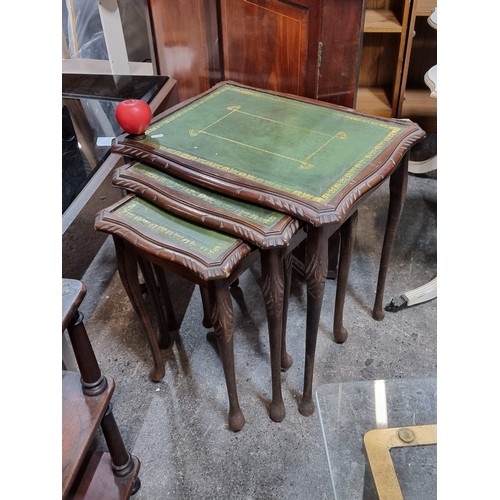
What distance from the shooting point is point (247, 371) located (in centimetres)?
138

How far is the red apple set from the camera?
1.12 meters

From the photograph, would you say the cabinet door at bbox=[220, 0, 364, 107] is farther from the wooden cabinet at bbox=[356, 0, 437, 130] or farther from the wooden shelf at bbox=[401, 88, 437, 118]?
the wooden shelf at bbox=[401, 88, 437, 118]

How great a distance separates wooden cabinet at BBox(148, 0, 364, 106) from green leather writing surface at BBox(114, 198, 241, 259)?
0.57m

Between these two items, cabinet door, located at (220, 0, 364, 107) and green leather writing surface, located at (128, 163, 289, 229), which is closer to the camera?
green leather writing surface, located at (128, 163, 289, 229)

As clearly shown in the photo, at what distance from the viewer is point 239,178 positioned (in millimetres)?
1016

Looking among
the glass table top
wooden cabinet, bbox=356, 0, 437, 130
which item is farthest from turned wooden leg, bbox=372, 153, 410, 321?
wooden cabinet, bbox=356, 0, 437, 130

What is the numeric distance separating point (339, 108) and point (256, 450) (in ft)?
2.81

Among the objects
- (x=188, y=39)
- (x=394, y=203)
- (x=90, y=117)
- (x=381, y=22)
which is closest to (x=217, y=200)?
(x=394, y=203)

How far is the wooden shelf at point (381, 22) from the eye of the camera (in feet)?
6.50

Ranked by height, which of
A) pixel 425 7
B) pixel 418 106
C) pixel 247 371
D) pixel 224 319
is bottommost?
pixel 247 371

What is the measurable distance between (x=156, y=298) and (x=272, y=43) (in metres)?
0.75

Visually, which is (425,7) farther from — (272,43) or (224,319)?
(224,319)

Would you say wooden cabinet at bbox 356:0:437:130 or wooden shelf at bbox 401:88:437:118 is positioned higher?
wooden cabinet at bbox 356:0:437:130

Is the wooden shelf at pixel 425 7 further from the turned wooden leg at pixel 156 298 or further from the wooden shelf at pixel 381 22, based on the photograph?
the turned wooden leg at pixel 156 298
